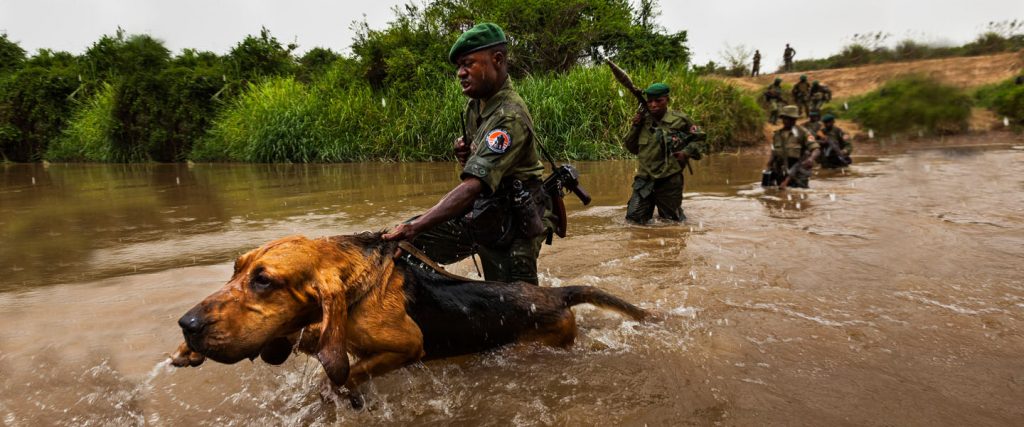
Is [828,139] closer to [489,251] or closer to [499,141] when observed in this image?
[489,251]

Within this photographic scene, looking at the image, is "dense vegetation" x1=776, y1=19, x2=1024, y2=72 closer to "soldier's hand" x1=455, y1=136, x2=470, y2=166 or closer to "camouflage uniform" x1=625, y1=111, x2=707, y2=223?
"soldier's hand" x1=455, y1=136, x2=470, y2=166

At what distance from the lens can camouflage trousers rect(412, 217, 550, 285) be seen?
3250 mm

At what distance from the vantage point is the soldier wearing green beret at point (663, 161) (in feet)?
22.7

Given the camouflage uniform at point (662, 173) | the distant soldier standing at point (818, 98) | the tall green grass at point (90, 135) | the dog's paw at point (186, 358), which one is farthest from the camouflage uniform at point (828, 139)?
the tall green grass at point (90, 135)

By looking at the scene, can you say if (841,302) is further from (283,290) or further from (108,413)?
(108,413)

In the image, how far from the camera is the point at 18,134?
22.6m

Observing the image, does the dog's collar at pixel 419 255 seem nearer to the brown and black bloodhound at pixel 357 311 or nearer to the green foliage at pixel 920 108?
the brown and black bloodhound at pixel 357 311

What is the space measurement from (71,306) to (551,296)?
3198 millimetres

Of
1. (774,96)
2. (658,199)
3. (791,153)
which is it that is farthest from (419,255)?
(774,96)

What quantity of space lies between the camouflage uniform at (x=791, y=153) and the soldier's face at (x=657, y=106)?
4.30 meters

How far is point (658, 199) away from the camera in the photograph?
7.11 m

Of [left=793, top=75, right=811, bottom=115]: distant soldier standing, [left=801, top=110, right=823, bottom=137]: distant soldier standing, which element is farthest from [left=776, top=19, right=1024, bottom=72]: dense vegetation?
[left=793, top=75, right=811, bottom=115]: distant soldier standing

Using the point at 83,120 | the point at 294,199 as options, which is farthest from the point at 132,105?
the point at 294,199

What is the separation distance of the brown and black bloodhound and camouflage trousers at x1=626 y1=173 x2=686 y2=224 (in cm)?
426
